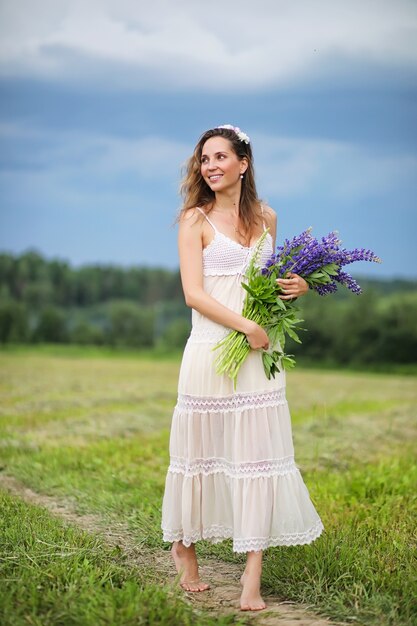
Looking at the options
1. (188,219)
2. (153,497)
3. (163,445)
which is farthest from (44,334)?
(188,219)

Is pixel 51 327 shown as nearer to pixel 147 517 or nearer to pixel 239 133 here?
pixel 147 517

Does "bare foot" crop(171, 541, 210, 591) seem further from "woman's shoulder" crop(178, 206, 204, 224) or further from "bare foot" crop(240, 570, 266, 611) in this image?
"woman's shoulder" crop(178, 206, 204, 224)

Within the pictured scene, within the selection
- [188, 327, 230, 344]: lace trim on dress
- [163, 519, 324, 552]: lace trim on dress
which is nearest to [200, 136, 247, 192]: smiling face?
[188, 327, 230, 344]: lace trim on dress

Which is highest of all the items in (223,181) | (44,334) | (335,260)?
(223,181)

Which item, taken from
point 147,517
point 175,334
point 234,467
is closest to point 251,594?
point 234,467

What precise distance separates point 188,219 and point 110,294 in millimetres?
37590

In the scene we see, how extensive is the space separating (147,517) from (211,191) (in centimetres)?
237

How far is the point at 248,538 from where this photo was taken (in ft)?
13.0

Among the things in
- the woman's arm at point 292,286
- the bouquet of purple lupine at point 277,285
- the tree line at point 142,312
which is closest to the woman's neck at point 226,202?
the bouquet of purple lupine at point 277,285

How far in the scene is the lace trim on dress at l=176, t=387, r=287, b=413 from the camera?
4074 mm

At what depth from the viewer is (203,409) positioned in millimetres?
4148

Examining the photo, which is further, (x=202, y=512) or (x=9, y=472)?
(x=9, y=472)

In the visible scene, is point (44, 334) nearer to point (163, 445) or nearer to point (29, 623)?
point (163, 445)

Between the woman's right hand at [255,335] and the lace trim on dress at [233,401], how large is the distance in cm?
24
